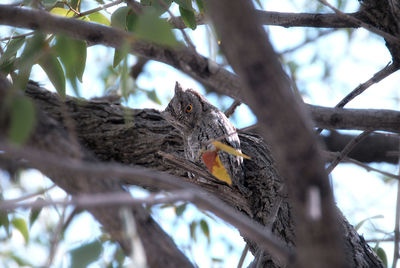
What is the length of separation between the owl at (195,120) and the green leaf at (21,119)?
134 cm

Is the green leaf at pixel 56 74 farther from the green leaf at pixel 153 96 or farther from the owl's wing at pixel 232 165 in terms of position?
the green leaf at pixel 153 96

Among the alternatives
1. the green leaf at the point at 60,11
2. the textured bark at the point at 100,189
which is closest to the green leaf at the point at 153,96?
the green leaf at the point at 60,11

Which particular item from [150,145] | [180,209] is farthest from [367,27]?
[180,209]

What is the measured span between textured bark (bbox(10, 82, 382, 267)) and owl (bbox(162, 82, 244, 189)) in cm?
9

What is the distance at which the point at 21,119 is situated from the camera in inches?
32.3

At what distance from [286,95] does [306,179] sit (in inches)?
7.0

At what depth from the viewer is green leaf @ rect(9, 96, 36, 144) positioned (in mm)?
797

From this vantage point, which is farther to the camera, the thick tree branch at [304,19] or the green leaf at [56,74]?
the thick tree branch at [304,19]

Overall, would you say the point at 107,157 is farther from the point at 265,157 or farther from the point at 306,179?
the point at 306,179

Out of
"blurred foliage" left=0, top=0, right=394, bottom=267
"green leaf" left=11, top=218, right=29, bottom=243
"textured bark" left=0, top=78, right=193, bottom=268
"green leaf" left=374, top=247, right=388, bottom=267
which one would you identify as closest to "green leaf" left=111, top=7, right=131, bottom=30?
"blurred foliage" left=0, top=0, right=394, bottom=267

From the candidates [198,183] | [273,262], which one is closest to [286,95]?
[198,183]

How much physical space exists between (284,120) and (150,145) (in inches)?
65.5

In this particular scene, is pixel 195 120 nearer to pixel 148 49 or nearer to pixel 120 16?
pixel 120 16

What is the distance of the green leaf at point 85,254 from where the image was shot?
100 centimetres
